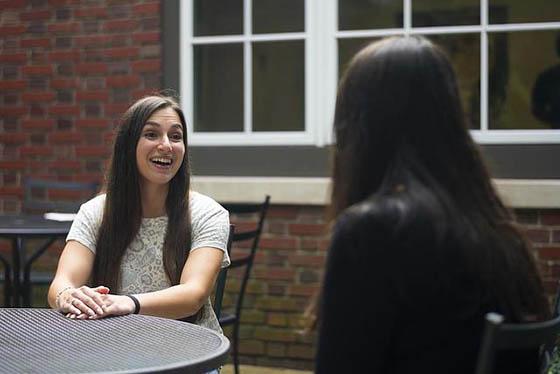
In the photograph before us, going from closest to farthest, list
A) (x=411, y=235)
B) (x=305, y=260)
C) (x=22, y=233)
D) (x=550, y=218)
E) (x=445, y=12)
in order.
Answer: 1. (x=411, y=235)
2. (x=22, y=233)
3. (x=550, y=218)
4. (x=445, y=12)
5. (x=305, y=260)

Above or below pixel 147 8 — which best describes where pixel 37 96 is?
below

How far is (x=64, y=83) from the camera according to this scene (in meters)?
5.67

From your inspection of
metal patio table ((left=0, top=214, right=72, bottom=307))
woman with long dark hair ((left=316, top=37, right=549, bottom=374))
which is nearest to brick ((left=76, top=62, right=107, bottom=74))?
metal patio table ((left=0, top=214, right=72, bottom=307))

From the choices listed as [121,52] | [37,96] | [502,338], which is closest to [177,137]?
[502,338]

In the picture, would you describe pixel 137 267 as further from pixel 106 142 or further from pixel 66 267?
pixel 106 142

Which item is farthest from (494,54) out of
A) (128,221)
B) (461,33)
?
(128,221)

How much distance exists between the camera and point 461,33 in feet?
16.7

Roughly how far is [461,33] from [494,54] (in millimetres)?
207

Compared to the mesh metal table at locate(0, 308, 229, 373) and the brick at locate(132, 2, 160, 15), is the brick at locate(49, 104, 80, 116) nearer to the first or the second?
the brick at locate(132, 2, 160, 15)

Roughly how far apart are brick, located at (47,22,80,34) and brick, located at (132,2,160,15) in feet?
1.34

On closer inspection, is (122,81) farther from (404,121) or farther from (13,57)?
(404,121)

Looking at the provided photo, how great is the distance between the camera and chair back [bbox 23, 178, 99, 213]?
16.6 ft

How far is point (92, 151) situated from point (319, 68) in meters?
1.41

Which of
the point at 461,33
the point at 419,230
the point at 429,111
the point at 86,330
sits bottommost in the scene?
the point at 86,330
